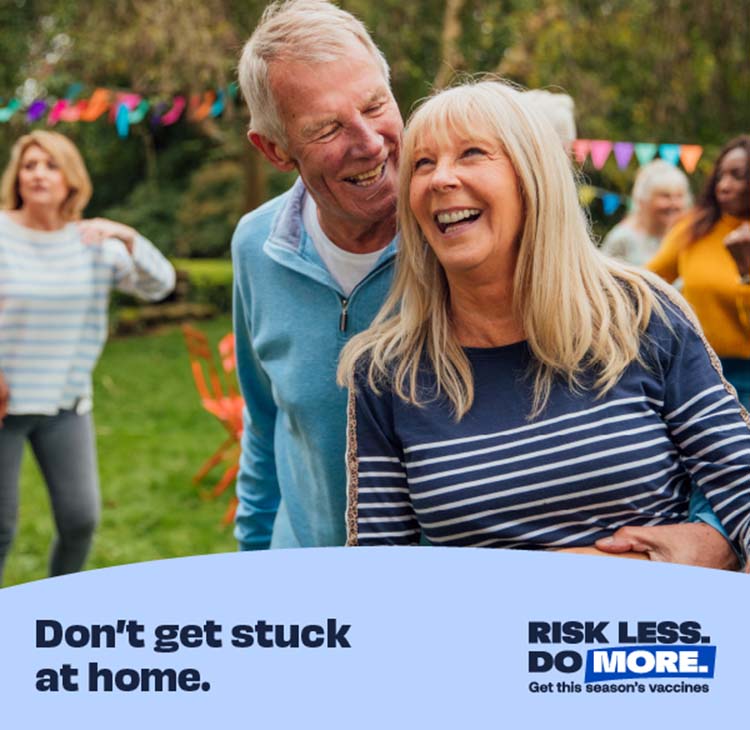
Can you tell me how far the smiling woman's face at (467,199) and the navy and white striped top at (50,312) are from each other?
101 inches

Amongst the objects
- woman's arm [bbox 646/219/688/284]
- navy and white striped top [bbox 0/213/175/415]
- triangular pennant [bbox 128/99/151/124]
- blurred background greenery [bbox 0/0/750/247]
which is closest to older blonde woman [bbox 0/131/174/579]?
navy and white striped top [bbox 0/213/175/415]

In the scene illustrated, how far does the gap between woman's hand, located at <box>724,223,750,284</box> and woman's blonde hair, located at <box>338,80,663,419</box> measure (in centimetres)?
175

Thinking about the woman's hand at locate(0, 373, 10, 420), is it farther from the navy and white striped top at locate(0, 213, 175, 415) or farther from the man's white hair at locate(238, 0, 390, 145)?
the man's white hair at locate(238, 0, 390, 145)

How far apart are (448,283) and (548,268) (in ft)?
0.58

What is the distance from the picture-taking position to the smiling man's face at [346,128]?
69.7 inches


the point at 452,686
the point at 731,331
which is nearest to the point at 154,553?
the point at 731,331

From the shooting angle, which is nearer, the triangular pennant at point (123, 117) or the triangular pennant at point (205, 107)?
the triangular pennant at point (123, 117)

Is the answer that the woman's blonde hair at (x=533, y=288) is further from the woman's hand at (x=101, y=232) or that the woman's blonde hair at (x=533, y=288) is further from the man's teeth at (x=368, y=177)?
the woman's hand at (x=101, y=232)

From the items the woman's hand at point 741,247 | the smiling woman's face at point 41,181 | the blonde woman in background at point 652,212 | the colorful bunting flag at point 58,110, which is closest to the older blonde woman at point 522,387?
the woman's hand at point 741,247

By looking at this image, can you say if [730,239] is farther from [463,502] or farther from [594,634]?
[594,634]

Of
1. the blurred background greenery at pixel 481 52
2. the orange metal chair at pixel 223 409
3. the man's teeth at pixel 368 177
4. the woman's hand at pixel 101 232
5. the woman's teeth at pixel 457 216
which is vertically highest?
the blurred background greenery at pixel 481 52

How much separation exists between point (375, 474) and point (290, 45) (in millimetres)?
718

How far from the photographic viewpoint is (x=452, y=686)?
4.28 feet

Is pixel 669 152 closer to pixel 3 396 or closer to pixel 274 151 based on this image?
pixel 3 396
